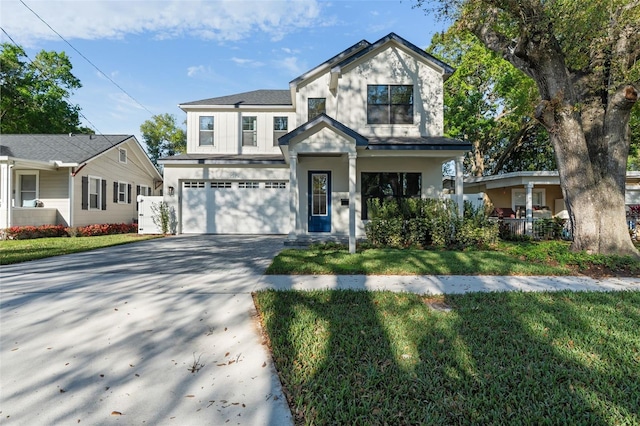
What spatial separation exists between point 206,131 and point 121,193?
694 cm

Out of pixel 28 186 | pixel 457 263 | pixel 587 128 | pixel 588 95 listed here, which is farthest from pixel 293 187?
pixel 28 186

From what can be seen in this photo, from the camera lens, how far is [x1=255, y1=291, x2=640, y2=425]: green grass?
209 cm

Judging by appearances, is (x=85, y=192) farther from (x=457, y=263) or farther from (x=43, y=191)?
(x=457, y=263)

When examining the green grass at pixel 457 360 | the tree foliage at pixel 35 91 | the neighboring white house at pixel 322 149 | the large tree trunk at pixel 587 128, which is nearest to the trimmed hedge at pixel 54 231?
the neighboring white house at pixel 322 149

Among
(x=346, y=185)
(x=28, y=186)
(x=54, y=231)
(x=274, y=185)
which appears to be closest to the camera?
(x=346, y=185)

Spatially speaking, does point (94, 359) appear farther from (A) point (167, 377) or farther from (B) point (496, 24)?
(B) point (496, 24)

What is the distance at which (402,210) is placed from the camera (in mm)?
9977

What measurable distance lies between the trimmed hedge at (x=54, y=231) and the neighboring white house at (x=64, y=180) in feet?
2.10

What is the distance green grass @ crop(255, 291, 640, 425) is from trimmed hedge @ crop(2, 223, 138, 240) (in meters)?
12.9

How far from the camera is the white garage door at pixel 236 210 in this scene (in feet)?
44.8

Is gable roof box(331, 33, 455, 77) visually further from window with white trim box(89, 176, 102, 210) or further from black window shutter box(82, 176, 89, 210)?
window with white trim box(89, 176, 102, 210)

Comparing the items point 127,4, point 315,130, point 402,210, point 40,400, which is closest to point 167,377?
point 40,400

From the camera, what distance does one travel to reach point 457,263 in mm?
6805

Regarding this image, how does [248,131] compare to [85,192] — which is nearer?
[85,192]
